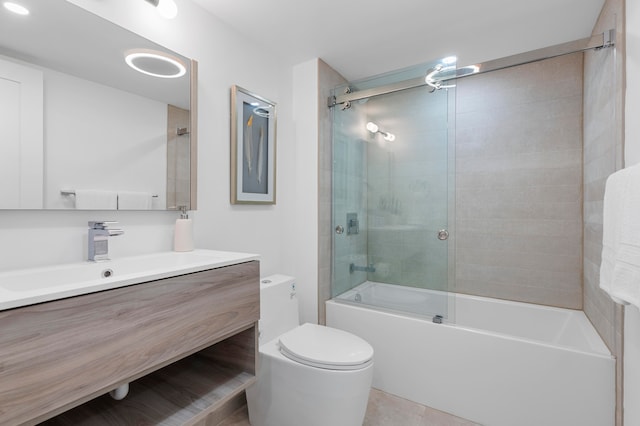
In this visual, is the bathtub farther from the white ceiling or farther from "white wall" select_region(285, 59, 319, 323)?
the white ceiling

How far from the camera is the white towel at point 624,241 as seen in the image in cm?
99

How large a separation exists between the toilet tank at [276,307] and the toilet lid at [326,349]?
9 cm

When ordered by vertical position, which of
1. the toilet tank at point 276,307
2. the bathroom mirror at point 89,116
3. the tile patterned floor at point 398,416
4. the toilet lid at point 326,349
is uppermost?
the bathroom mirror at point 89,116

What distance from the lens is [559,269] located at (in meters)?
2.20

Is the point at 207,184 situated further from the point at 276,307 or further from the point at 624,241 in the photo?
the point at 624,241

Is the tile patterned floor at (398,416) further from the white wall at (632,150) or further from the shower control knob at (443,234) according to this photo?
the shower control knob at (443,234)

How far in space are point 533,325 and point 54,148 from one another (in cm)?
291

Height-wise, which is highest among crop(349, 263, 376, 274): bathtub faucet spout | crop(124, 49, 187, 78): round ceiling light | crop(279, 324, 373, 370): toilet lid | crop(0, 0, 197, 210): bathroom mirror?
crop(124, 49, 187, 78): round ceiling light

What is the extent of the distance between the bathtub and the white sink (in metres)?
1.17

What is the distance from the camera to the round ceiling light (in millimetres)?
1355

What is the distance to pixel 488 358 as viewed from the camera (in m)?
1.69

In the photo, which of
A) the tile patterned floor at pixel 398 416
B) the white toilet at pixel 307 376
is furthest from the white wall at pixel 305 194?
the tile patterned floor at pixel 398 416

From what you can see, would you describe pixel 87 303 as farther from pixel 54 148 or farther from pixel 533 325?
pixel 533 325

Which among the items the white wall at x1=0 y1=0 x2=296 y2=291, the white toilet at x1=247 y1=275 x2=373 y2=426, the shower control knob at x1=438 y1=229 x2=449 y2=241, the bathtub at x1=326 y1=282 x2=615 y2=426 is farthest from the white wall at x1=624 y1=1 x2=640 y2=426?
the white wall at x1=0 y1=0 x2=296 y2=291
